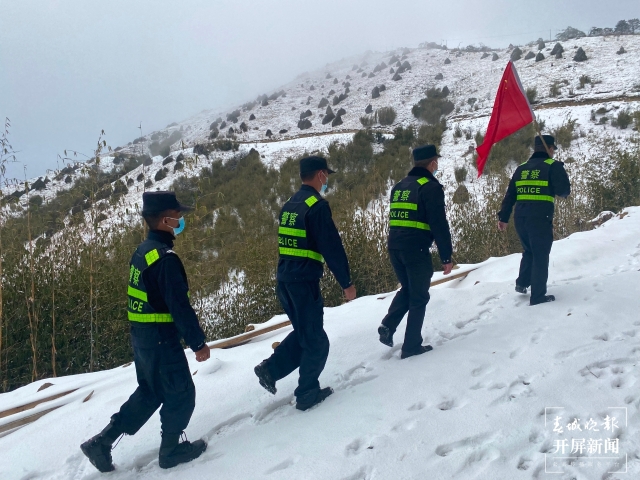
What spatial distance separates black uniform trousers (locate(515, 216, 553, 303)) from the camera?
4.82 meters

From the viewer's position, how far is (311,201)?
3.37m

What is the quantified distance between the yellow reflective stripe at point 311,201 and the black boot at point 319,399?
1.45m

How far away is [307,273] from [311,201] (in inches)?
20.9

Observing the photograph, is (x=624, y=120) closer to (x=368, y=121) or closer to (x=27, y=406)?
(x=368, y=121)

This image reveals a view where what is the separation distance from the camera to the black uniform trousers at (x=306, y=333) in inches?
133

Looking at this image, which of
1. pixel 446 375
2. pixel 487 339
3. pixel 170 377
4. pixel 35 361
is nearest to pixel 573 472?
pixel 446 375

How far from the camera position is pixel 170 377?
291 centimetres

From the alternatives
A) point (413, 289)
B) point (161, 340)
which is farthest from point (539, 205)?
point (161, 340)

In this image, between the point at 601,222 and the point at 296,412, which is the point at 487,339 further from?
the point at 601,222

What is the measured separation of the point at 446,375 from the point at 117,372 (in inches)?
125

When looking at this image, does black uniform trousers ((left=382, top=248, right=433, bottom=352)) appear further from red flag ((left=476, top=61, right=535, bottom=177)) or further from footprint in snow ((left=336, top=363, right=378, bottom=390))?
red flag ((left=476, top=61, right=535, bottom=177))

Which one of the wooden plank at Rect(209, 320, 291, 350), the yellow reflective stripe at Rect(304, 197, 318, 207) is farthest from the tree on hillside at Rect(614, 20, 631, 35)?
the yellow reflective stripe at Rect(304, 197, 318, 207)

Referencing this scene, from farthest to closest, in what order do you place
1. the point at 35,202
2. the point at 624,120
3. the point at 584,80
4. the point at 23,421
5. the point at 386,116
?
the point at 386,116
the point at 584,80
the point at 624,120
the point at 35,202
the point at 23,421

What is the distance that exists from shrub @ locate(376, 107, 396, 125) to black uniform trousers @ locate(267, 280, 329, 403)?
85.3ft
